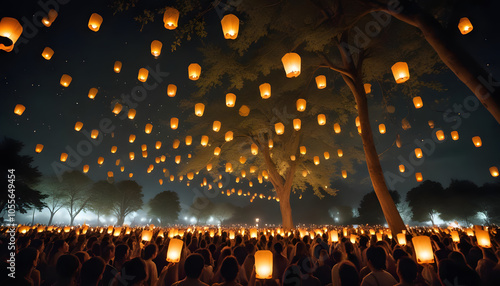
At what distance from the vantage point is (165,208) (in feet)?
159

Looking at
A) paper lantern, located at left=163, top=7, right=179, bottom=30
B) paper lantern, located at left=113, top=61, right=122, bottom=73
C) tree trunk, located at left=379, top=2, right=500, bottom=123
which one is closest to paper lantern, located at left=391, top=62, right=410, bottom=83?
tree trunk, located at left=379, top=2, right=500, bottom=123

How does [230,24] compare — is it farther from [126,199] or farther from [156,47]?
[126,199]

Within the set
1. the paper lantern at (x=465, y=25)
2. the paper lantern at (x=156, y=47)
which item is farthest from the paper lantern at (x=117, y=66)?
the paper lantern at (x=465, y=25)

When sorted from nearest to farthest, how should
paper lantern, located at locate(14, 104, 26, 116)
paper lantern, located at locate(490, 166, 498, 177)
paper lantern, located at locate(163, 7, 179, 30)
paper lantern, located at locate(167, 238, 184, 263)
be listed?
paper lantern, located at locate(167, 238, 184, 263) → paper lantern, located at locate(163, 7, 179, 30) → paper lantern, located at locate(14, 104, 26, 116) → paper lantern, located at locate(490, 166, 498, 177)

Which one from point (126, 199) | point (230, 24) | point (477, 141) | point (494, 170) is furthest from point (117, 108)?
point (126, 199)

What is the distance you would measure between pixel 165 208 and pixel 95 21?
47.2 m

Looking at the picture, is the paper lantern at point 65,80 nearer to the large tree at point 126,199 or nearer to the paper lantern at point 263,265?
the paper lantern at point 263,265

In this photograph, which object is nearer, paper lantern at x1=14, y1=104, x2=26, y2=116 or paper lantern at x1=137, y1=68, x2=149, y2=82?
paper lantern at x1=137, y1=68, x2=149, y2=82

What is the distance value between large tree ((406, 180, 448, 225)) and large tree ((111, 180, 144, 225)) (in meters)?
47.7

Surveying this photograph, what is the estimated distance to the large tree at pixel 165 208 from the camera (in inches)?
1896

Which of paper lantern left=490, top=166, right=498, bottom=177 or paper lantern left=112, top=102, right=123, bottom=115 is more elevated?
paper lantern left=112, top=102, right=123, bottom=115

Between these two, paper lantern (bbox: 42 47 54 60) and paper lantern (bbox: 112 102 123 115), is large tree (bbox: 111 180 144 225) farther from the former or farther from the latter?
paper lantern (bbox: 42 47 54 60)

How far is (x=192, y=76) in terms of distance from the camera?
742 cm

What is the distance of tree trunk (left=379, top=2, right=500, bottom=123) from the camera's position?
4676 millimetres
